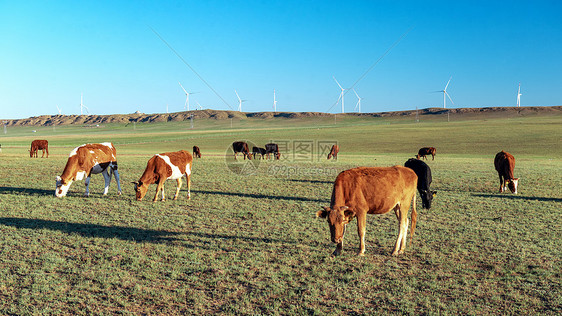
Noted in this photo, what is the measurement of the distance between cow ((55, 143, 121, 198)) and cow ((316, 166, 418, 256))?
37.6 feet

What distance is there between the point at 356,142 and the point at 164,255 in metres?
70.3

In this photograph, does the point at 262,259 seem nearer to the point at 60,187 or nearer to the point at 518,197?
the point at 60,187

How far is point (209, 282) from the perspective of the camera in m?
7.35

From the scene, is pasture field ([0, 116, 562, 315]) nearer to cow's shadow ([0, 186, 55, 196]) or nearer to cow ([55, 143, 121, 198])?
cow ([55, 143, 121, 198])

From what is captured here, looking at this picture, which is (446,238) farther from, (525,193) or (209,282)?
(525,193)

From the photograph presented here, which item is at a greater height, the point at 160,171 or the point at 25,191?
the point at 160,171

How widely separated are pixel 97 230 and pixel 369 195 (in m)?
7.54

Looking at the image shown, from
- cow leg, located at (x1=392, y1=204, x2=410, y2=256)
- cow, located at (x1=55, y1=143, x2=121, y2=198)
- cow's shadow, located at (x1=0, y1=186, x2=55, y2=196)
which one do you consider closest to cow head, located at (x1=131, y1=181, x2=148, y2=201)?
cow, located at (x1=55, y1=143, x2=121, y2=198)

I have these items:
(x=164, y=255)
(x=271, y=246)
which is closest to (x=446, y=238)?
(x=271, y=246)

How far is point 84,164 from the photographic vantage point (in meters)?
16.0

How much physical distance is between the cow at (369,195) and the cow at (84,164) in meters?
11.5

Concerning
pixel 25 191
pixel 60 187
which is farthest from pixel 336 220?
pixel 25 191

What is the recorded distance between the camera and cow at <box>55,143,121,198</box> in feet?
51.5

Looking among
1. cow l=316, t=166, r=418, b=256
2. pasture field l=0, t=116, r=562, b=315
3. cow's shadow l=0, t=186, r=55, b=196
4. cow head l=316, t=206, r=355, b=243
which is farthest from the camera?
cow's shadow l=0, t=186, r=55, b=196
